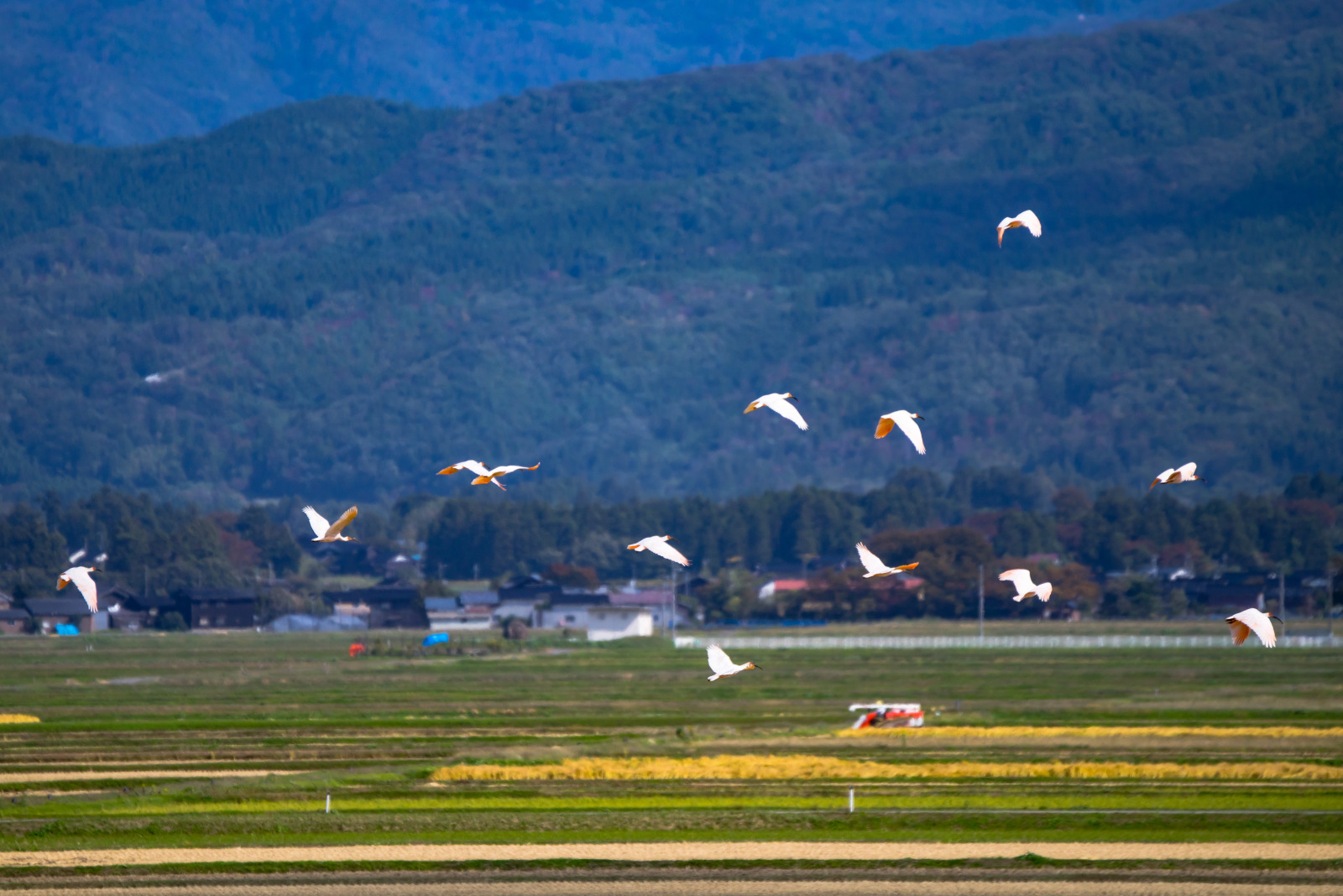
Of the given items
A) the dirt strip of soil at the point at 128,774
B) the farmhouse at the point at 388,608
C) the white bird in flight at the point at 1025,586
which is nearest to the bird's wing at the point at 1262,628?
the white bird in flight at the point at 1025,586

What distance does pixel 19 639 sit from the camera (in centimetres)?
12925

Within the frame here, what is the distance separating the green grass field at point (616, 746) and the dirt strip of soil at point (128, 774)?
0.17 meters

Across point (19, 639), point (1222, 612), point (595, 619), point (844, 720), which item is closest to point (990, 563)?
point (1222, 612)

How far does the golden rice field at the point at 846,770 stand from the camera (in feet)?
153

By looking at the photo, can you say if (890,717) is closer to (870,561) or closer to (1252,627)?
(870,561)

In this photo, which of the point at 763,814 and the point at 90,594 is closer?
the point at 90,594

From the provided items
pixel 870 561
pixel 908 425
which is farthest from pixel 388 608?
pixel 908 425

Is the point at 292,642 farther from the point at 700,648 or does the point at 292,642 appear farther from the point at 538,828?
the point at 538,828

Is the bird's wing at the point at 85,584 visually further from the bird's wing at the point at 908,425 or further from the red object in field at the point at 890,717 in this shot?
the red object in field at the point at 890,717

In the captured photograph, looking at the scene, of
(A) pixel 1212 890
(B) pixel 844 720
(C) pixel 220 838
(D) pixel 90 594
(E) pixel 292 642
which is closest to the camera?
(D) pixel 90 594

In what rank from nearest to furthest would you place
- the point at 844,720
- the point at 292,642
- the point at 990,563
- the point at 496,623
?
the point at 844,720 → the point at 292,642 → the point at 496,623 → the point at 990,563

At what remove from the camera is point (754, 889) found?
1294 inches

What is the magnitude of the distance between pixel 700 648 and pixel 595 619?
1489 centimetres

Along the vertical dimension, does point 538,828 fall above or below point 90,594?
below
